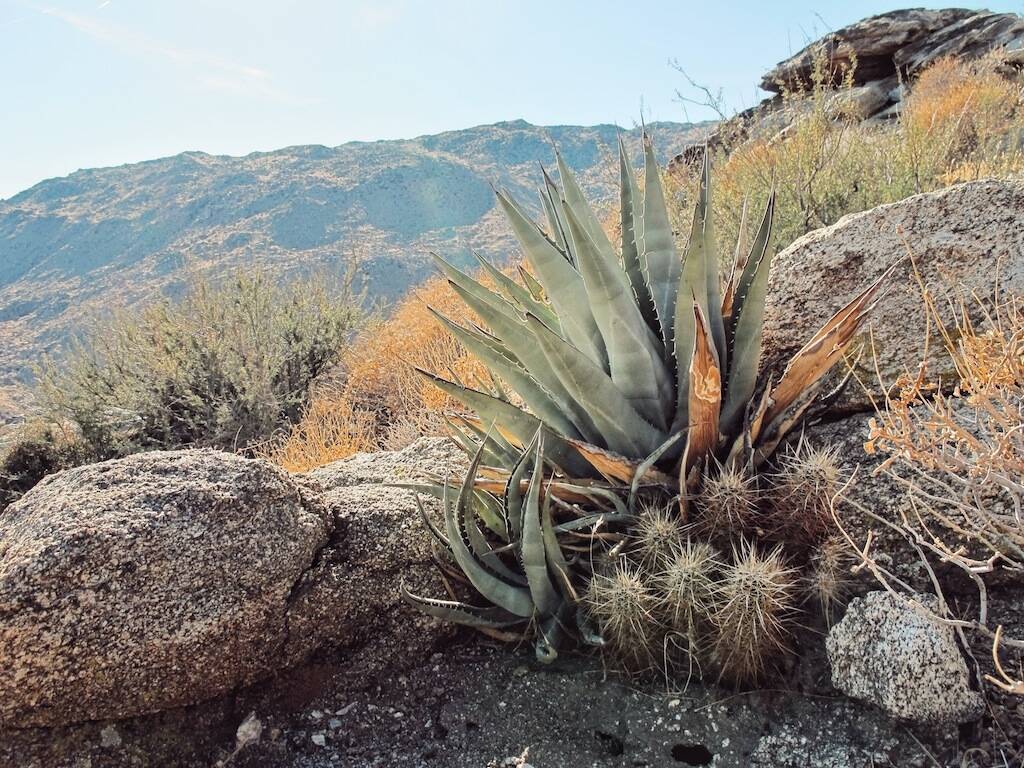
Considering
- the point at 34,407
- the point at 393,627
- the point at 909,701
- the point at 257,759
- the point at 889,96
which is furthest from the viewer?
the point at 889,96

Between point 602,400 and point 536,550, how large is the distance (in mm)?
548

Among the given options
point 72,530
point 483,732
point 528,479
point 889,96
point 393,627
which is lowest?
point 483,732

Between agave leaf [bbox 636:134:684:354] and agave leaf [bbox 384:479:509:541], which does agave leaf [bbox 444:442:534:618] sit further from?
agave leaf [bbox 636:134:684:354]

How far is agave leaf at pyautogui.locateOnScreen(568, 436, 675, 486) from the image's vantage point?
7.49ft

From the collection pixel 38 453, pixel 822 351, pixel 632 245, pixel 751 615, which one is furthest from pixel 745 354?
pixel 38 453

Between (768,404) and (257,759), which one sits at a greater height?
(768,404)

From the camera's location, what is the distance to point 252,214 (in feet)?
213

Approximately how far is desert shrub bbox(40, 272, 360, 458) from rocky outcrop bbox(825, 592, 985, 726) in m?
5.95

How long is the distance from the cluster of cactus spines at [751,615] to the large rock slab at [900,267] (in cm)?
88

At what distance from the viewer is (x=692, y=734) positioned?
1.98 m

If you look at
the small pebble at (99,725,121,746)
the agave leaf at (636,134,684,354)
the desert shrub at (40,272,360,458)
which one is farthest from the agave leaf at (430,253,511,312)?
the desert shrub at (40,272,360,458)

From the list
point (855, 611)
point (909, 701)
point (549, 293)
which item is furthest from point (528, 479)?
point (909, 701)

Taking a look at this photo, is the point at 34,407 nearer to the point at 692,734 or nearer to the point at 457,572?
the point at 457,572

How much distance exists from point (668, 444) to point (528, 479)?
53cm
